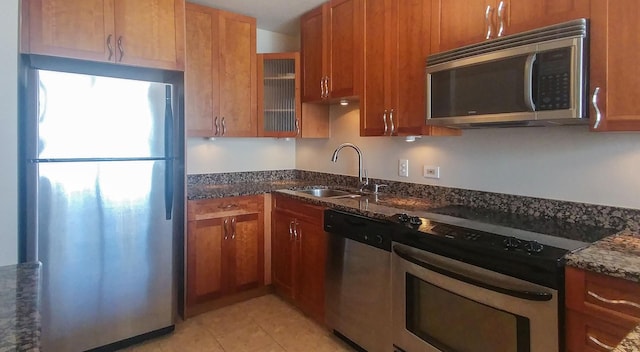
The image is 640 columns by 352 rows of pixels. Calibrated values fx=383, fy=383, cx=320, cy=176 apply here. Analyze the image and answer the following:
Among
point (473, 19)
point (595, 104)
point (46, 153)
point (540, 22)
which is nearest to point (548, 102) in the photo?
point (595, 104)

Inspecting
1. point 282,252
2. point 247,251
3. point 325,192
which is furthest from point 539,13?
point 247,251

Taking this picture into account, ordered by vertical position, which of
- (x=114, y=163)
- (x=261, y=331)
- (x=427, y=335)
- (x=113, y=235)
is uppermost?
(x=114, y=163)

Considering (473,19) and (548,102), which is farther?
(473,19)

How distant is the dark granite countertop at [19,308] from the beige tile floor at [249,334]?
4.98 feet

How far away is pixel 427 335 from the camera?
1876 mm

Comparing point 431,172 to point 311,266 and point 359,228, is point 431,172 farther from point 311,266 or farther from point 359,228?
point 311,266

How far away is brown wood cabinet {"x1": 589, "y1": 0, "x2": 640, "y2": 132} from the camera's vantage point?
1458mm

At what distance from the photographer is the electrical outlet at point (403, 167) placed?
2.79m

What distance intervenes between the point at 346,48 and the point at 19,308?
2.47 m

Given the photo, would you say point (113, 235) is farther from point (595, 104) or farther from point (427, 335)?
point (595, 104)

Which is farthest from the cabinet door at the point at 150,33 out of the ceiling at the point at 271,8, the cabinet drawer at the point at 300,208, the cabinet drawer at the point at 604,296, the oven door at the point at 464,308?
the cabinet drawer at the point at 604,296

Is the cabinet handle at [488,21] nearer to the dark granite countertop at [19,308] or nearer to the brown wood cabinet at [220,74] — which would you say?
the brown wood cabinet at [220,74]

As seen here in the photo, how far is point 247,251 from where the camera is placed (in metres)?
3.04

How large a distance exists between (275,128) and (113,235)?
62.9 inches
